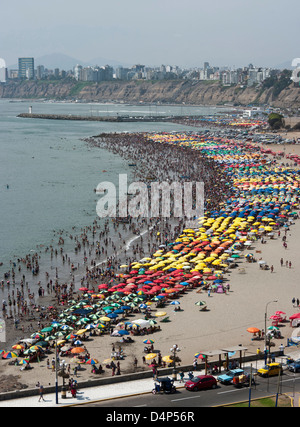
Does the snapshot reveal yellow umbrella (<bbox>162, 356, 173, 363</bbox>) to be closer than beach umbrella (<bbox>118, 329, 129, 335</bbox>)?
Yes

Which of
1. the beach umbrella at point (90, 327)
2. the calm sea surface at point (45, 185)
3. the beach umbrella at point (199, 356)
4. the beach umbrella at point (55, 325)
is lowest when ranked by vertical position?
the beach umbrella at point (55, 325)

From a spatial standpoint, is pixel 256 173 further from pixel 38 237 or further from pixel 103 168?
pixel 38 237

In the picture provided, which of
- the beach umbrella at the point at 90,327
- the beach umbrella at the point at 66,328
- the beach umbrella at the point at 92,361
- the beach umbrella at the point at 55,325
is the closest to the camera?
the beach umbrella at the point at 92,361

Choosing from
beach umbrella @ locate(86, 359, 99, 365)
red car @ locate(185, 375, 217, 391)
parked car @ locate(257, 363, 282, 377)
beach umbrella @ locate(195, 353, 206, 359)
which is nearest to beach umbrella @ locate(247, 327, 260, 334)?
beach umbrella @ locate(195, 353, 206, 359)

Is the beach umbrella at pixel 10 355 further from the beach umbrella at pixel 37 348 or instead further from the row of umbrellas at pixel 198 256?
the row of umbrellas at pixel 198 256

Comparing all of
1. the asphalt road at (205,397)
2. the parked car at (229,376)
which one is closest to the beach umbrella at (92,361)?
the asphalt road at (205,397)

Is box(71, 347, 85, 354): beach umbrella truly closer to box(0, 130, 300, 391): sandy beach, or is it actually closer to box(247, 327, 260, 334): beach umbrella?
box(0, 130, 300, 391): sandy beach
